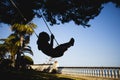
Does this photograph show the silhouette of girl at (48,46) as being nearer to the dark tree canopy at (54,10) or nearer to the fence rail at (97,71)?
the dark tree canopy at (54,10)

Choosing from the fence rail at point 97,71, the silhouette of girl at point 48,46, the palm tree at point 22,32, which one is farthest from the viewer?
the palm tree at point 22,32

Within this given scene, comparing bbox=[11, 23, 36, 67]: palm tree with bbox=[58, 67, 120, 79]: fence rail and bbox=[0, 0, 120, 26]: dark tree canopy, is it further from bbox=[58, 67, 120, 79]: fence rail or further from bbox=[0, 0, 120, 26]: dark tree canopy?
bbox=[0, 0, 120, 26]: dark tree canopy

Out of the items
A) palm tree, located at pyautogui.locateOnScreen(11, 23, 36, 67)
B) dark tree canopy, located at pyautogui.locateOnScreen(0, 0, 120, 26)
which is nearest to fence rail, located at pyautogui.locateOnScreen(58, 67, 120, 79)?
dark tree canopy, located at pyautogui.locateOnScreen(0, 0, 120, 26)

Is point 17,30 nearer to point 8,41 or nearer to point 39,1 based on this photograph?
point 8,41

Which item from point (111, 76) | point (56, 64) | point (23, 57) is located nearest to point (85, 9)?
point (111, 76)

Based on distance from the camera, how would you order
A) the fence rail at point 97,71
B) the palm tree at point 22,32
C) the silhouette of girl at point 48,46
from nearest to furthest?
the silhouette of girl at point 48,46
the fence rail at point 97,71
the palm tree at point 22,32

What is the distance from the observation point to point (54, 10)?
7914 millimetres

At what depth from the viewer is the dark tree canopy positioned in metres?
7.49

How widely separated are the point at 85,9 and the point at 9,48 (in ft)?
55.3

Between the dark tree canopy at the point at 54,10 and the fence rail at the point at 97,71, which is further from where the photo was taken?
the fence rail at the point at 97,71

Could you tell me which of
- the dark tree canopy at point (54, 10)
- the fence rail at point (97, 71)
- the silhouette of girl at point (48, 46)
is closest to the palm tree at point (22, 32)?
the fence rail at point (97, 71)

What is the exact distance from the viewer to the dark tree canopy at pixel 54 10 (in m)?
7.49

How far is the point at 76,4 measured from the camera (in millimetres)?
7891

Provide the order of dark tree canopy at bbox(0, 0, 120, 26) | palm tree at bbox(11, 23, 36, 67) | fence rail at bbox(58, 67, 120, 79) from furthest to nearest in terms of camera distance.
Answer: palm tree at bbox(11, 23, 36, 67) < fence rail at bbox(58, 67, 120, 79) < dark tree canopy at bbox(0, 0, 120, 26)
